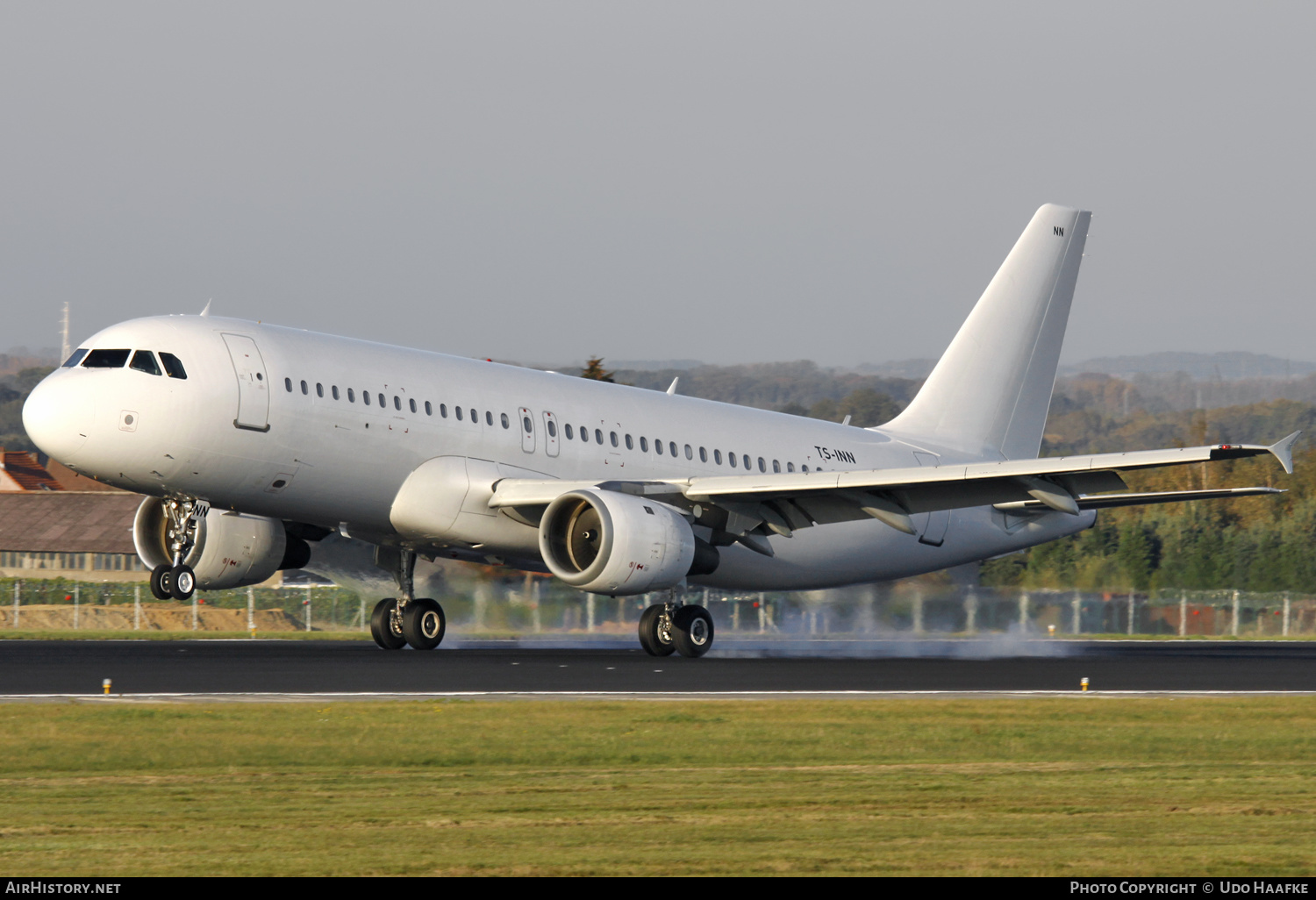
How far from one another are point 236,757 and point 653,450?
17.7 metres

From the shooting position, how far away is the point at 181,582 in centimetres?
2658

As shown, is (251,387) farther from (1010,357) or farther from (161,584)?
(1010,357)

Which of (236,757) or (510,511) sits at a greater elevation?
(510,511)

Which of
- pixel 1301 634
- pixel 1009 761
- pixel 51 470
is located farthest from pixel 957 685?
pixel 51 470

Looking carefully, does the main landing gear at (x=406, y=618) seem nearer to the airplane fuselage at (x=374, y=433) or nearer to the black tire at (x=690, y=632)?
the airplane fuselage at (x=374, y=433)

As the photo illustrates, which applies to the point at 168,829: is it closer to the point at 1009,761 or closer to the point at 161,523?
the point at 1009,761

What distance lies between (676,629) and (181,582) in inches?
352

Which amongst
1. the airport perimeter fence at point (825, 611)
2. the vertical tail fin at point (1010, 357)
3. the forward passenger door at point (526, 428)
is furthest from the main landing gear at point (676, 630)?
the vertical tail fin at point (1010, 357)

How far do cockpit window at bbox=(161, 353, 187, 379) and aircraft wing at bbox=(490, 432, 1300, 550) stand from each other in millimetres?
5760

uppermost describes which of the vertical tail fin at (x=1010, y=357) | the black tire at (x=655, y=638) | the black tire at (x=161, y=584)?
the vertical tail fin at (x=1010, y=357)

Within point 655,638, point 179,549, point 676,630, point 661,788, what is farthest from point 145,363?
point 661,788

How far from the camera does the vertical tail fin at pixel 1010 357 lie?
39.4m

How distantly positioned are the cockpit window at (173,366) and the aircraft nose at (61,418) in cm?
128

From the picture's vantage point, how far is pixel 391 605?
32.6m
